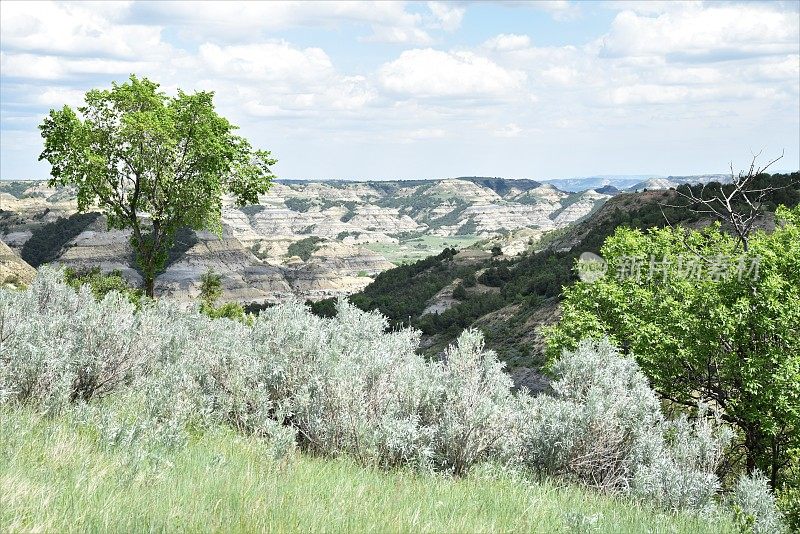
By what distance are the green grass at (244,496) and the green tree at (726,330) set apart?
48.6 ft

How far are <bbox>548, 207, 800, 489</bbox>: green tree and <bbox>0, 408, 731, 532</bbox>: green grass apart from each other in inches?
583

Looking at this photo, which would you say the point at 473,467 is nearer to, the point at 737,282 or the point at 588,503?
the point at 588,503

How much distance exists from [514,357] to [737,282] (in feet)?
99.4

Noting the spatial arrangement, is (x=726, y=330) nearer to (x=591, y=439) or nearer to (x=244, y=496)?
(x=591, y=439)

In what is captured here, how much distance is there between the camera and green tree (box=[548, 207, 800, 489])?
2038cm

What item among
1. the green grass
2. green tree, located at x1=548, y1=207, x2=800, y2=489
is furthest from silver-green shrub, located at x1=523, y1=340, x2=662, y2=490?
green tree, located at x1=548, y1=207, x2=800, y2=489

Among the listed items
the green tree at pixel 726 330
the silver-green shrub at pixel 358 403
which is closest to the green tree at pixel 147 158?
the green tree at pixel 726 330

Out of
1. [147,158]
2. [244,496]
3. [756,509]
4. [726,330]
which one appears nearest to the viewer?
[244,496]

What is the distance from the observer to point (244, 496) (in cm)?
548

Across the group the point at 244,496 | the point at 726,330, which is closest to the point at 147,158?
the point at 726,330

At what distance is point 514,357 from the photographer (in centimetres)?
5112

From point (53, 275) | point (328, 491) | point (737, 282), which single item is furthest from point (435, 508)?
point (737, 282)

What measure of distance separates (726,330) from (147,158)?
21.4 m

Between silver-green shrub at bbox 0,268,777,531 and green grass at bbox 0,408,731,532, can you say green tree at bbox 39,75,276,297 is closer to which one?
silver-green shrub at bbox 0,268,777,531
